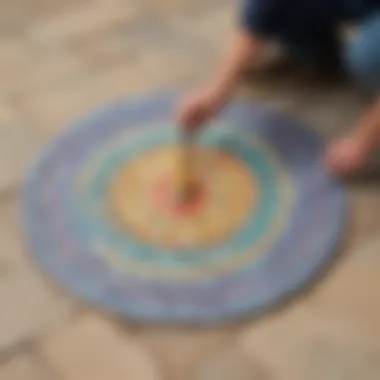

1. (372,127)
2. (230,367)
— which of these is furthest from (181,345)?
(372,127)

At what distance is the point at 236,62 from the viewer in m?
1.32

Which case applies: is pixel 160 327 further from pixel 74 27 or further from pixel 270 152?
pixel 74 27

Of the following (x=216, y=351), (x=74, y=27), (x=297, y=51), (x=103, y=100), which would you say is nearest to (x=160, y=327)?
(x=216, y=351)

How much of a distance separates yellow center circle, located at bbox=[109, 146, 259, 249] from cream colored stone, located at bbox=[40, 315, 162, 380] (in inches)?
6.1

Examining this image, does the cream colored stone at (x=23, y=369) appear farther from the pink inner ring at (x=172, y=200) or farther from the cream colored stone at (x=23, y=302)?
the pink inner ring at (x=172, y=200)

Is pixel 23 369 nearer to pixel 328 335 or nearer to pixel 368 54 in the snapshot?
pixel 328 335

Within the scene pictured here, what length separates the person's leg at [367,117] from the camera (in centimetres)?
122

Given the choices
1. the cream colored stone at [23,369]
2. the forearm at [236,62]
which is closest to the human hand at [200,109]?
the forearm at [236,62]

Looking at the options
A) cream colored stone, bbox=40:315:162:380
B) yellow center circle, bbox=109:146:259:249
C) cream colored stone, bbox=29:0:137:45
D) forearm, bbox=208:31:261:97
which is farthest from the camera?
cream colored stone, bbox=29:0:137:45

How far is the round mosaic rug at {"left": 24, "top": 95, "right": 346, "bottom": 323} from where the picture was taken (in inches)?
43.1

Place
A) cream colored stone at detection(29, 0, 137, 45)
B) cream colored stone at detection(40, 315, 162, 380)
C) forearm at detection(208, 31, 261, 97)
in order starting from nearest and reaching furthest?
cream colored stone at detection(40, 315, 162, 380) < forearm at detection(208, 31, 261, 97) < cream colored stone at detection(29, 0, 137, 45)

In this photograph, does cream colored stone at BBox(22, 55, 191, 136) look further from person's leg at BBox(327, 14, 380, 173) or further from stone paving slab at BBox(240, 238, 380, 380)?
stone paving slab at BBox(240, 238, 380, 380)

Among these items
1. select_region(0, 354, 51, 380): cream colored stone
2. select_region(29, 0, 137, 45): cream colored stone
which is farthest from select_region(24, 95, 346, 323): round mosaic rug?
select_region(29, 0, 137, 45): cream colored stone

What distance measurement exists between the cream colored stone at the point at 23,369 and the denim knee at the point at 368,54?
0.59 meters
